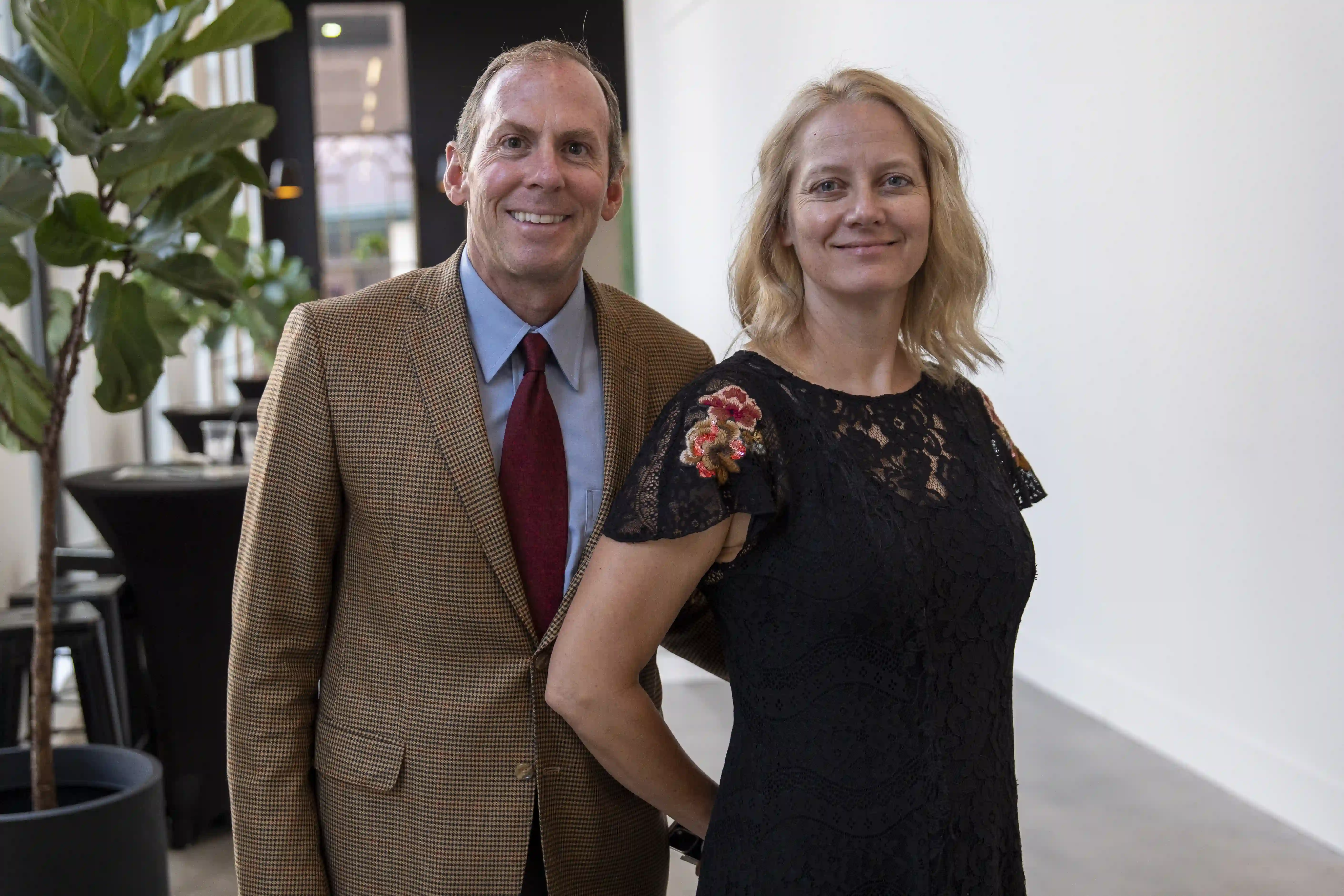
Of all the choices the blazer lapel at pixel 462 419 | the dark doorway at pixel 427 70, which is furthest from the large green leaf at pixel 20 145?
the dark doorway at pixel 427 70

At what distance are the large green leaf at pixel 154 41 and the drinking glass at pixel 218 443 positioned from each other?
233 centimetres

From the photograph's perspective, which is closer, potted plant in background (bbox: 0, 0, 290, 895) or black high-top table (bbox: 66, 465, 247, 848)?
potted plant in background (bbox: 0, 0, 290, 895)

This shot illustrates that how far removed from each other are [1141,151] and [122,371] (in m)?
3.14

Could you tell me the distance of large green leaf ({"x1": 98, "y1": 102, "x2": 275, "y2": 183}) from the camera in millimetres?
2285

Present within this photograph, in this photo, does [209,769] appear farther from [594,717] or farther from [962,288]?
[962,288]

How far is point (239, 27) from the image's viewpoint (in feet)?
7.66

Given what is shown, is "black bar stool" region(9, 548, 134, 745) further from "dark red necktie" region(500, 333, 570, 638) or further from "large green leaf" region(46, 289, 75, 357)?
"dark red necktie" region(500, 333, 570, 638)

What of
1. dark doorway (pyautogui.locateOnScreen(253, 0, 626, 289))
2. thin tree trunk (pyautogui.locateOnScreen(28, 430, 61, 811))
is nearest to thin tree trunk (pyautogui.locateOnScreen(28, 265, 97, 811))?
thin tree trunk (pyautogui.locateOnScreen(28, 430, 61, 811))

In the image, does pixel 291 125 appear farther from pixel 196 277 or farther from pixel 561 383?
pixel 561 383

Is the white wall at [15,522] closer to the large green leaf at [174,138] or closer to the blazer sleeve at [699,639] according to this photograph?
the large green leaf at [174,138]

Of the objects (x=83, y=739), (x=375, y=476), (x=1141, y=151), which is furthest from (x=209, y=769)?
(x=1141, y=151)

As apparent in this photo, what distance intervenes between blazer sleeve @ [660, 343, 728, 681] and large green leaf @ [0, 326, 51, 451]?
55.1 inches

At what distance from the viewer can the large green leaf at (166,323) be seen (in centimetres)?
282

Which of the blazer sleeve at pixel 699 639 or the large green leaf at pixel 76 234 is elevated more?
the large green leaf at pixel 76 234
